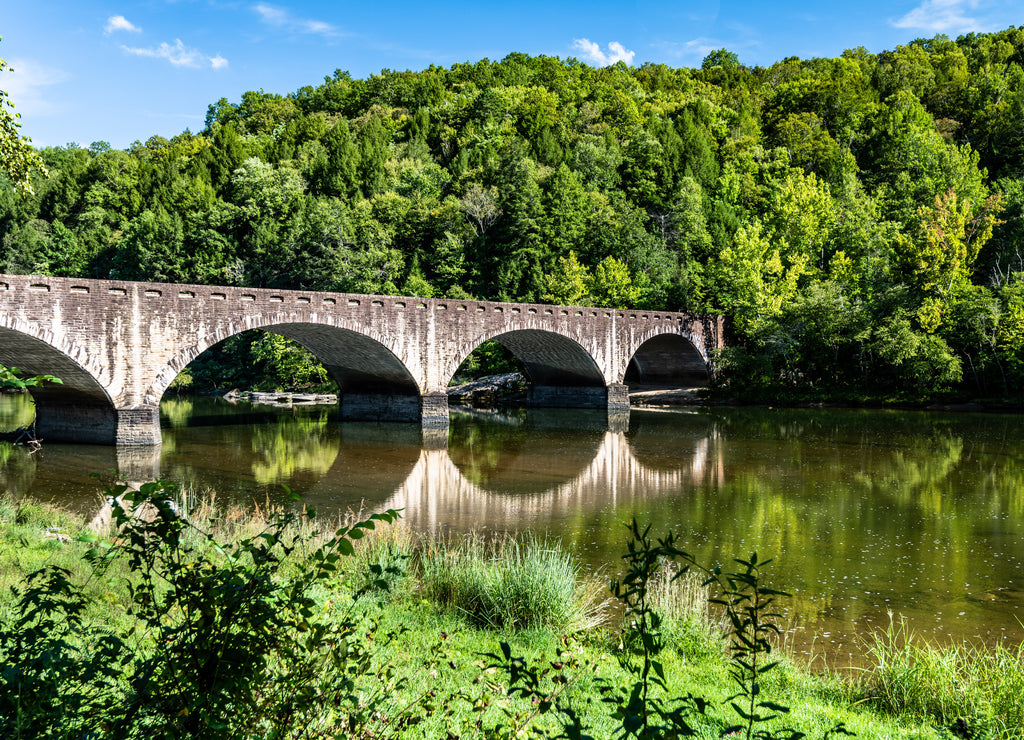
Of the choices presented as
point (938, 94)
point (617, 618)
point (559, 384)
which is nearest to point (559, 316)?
point (559, 384)

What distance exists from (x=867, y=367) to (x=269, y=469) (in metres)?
37.2

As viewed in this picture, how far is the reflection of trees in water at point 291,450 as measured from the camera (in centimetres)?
2225

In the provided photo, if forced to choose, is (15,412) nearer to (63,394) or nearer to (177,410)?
(177,410)

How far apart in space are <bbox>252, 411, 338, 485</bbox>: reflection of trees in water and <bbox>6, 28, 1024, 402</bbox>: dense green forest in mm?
21467

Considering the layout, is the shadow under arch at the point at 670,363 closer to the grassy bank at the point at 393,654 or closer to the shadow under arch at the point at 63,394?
the shadow under arch at the point at 63,394

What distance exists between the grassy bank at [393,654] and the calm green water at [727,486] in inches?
72.8

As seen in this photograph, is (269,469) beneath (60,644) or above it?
beneath

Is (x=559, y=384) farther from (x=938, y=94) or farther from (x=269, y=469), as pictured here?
(x=938, y=94)

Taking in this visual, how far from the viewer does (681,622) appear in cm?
808

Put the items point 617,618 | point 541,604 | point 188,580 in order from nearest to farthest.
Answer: point 188,580 < point 541,604 < point 617,618

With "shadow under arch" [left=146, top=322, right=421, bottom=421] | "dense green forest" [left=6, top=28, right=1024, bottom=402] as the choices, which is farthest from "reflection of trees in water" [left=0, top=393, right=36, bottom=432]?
"dense green forest" [left=6, top=28, right=1024, bottom=402]

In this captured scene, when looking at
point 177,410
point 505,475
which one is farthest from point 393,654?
point 177,410

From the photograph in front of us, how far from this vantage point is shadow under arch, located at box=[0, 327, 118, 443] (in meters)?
23.7

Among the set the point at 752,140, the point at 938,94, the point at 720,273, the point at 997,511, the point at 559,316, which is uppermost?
the point at 938,94
